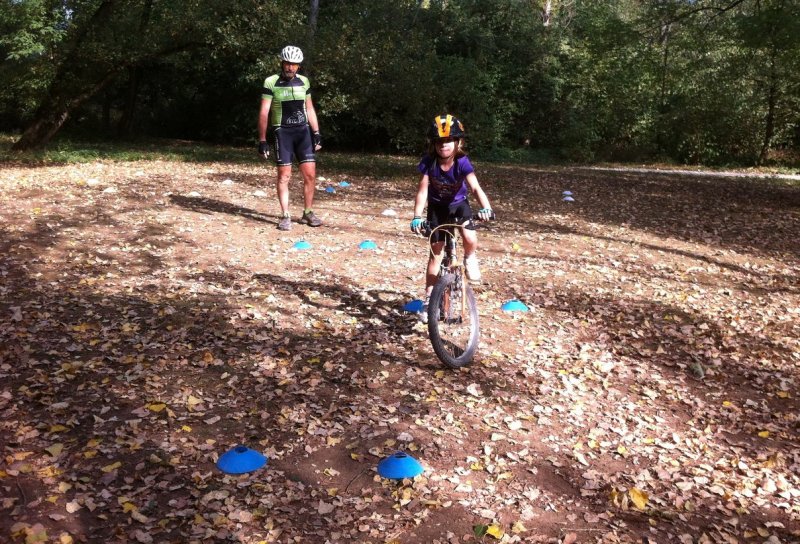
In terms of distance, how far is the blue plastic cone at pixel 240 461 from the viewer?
367 centimetres

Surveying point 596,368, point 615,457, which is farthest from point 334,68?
point 615,457

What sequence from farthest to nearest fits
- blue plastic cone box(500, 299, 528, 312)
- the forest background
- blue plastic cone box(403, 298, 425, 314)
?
1. the forest background
2. blue plastic cone box(500, 299, 528, 312)
3. blue plastic cone box(403, 298, 425, 314)

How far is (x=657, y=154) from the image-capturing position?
87.8 ft

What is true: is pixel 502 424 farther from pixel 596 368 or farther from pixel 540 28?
pixel 540 28

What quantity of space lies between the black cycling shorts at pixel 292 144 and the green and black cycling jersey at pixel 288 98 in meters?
0.08

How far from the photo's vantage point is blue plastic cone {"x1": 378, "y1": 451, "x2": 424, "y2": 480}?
12.0 feet

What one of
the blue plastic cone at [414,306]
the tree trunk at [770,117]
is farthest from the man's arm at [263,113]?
the tree trunk at [770,117]

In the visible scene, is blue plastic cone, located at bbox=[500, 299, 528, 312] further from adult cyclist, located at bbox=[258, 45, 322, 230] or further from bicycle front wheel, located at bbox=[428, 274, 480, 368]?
adult cyclist, located at bbox=[258, 45, 322, 230]

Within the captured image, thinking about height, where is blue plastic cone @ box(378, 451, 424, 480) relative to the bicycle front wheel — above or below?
below

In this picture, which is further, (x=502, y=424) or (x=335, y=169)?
(x=335, y=169)

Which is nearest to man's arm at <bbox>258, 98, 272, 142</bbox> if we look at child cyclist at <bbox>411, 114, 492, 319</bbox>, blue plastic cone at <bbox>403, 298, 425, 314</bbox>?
blue plastic cone at <bbox>403, 298, 425, 314</bbox>

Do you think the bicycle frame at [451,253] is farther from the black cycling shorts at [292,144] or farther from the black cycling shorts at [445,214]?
the black cycling shorts at [292,144]

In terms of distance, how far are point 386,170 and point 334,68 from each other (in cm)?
396

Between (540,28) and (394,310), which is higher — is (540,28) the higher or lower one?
the higher one
